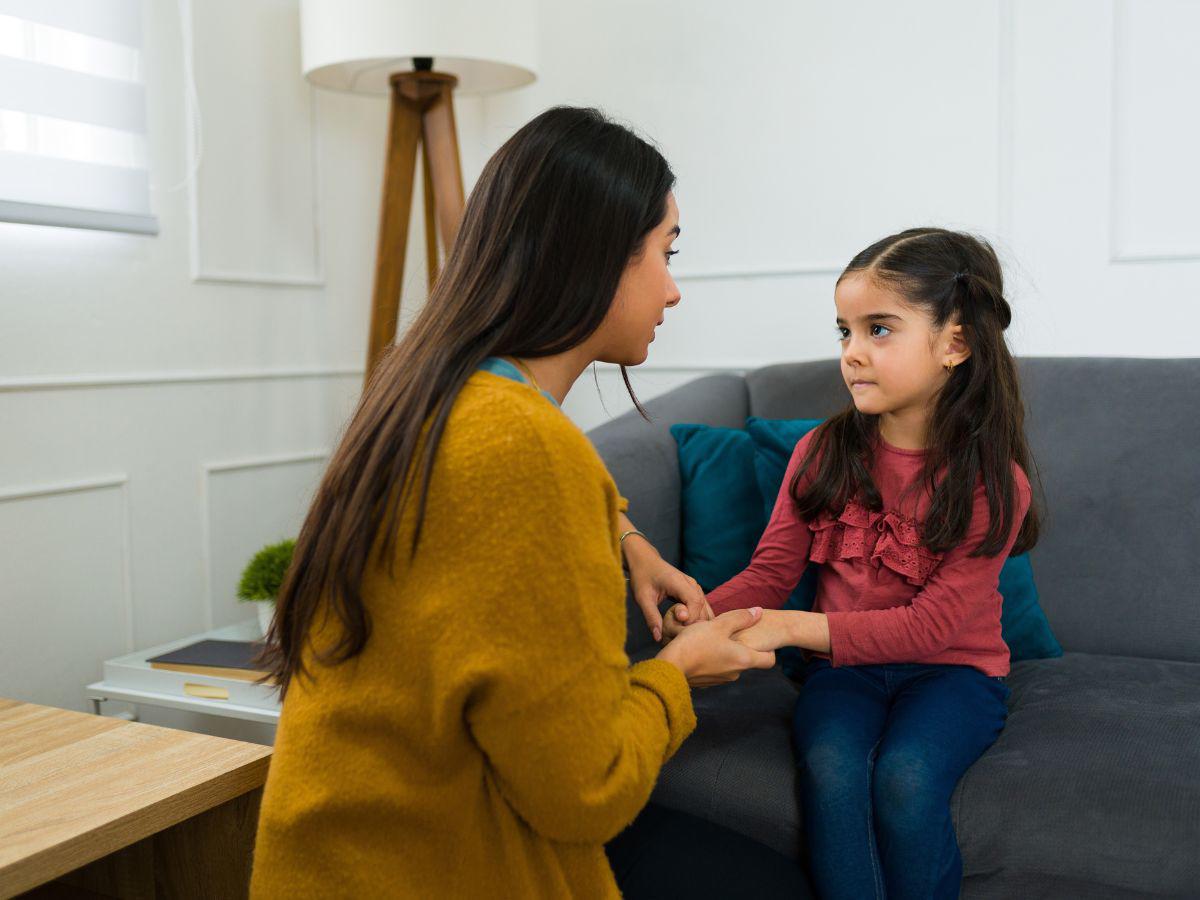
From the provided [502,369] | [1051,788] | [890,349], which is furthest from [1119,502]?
[502,369]

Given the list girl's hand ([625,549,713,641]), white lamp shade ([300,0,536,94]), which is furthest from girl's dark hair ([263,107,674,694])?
white lamp shade ([300,0,536,94])

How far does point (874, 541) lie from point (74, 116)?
151 cm

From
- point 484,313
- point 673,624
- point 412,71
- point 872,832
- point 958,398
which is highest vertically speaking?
point 412,71

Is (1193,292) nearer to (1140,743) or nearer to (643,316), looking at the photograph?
(1140,743)

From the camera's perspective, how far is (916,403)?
5.23 ft

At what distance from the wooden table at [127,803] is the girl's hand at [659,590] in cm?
48

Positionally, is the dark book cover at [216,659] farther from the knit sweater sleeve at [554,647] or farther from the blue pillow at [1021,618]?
the blue pillow at [1021,618]

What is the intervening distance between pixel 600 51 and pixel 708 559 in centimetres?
135

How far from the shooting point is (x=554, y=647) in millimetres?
815

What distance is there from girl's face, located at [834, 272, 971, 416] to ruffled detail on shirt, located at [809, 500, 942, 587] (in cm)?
15

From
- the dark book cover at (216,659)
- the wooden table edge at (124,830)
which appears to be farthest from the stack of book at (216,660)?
the wooden table edge at (124,830)

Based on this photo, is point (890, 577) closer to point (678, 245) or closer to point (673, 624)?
point (673, 624)

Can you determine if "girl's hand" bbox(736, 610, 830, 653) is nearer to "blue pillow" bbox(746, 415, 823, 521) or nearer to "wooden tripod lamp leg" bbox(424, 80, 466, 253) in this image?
"blue pillow" bbox(746, 415, 823, 521)

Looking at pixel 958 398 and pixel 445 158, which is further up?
pixel 445 158
